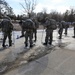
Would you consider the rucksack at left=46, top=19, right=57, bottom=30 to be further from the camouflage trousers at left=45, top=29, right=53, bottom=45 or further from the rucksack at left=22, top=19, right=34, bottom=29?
the rucksack at left=22, top=19, right=34, bottom=29

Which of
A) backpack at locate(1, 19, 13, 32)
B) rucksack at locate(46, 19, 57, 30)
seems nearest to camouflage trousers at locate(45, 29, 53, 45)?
rucksack at locate(46, 19, 57, 30)

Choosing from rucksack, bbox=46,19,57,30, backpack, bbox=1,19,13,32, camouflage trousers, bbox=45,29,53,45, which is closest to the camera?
backpack, bbox=1,19,13,32

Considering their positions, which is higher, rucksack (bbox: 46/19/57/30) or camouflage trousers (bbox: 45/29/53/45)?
rucksack (bbox: 46/19/57/30)

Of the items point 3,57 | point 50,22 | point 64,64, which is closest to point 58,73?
point 64,64

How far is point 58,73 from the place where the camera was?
572 cm

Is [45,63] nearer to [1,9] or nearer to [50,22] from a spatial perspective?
[50,22]

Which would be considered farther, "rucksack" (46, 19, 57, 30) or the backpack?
"rucksack" (46, 19, 57, 30)

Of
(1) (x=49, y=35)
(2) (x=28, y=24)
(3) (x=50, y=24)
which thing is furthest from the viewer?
(1) (x=49, y=35)

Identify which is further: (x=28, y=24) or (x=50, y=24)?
(x=50, y=24)

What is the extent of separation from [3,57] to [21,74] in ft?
6.32

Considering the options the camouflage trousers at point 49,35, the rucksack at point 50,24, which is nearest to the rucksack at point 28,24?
the rucksack at point 50,24

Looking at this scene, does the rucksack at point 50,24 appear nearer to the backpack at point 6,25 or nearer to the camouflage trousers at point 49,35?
the camouflage trousers at point 49,35

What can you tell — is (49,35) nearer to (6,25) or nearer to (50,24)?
(50,24)

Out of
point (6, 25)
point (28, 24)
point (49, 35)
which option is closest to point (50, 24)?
point (49, 35)
